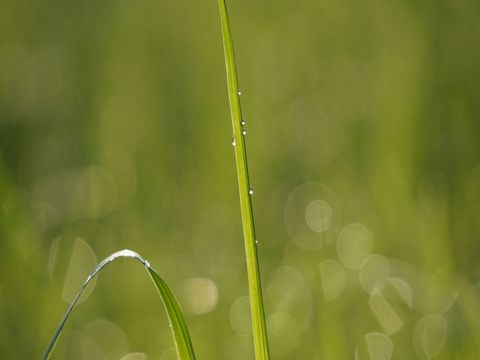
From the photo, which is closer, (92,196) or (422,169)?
(422,169)

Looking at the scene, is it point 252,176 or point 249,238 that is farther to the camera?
point 252,176

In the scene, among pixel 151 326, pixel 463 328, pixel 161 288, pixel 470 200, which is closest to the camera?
pixel 161 288

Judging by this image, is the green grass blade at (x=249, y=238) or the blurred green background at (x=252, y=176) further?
the blurred green background at (x=252, y=176)

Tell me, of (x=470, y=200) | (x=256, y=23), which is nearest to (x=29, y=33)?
(x=256, y=23)

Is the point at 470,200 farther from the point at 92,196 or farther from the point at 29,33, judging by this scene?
the point at 29,33

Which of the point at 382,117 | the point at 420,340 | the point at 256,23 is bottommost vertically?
the point at 420,340

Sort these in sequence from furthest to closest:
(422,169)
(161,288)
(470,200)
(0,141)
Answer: (0,141)
(422,169)
(470,200)
(161,288)

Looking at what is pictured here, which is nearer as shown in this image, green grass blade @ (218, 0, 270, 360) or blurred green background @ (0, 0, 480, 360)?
A: green grass blade @ (218, 0, 270, 360)

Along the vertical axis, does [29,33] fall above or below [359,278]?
above
